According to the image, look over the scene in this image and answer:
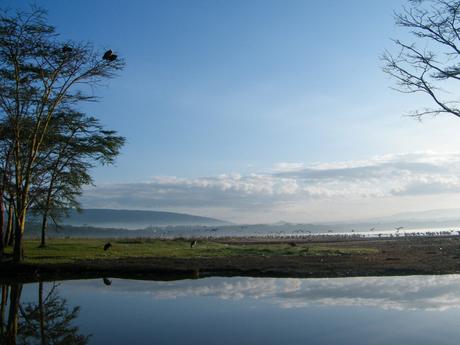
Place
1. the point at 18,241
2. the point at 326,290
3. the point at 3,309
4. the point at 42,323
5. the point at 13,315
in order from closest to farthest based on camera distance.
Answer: the point at 42,323
the point at 13,315
the point at 3,309
the point at 326,290
the point at 18,241

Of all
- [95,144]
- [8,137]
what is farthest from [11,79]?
[95,144]

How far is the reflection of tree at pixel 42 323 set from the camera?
1184 cm

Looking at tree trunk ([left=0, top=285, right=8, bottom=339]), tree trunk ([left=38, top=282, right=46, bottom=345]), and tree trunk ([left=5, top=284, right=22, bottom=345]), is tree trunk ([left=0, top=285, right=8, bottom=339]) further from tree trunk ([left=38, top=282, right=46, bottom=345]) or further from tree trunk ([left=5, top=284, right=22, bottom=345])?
tree trunk ([left=38, top=282, right=46, bottom=345])

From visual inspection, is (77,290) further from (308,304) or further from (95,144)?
(95,144)

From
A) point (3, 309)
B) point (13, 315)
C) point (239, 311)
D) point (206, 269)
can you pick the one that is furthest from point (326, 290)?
point (3, 309)

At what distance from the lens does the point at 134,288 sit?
19781 mm

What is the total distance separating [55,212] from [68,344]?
33244 millimetres

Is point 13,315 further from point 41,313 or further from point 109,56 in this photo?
point 109,56

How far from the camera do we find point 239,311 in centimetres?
1505

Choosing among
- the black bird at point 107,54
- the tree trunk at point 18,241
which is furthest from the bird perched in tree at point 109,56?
the tree trunk at point 18,241

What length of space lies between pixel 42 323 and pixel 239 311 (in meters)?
5.97

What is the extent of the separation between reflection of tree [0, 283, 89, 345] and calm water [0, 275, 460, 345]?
3cm

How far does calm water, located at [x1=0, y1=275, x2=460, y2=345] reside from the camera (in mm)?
11789

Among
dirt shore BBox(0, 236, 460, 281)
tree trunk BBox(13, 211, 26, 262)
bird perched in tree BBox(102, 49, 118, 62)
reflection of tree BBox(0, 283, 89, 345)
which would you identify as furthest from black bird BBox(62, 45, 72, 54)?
reflection of tree BBox(0, 283, 89, 345)
